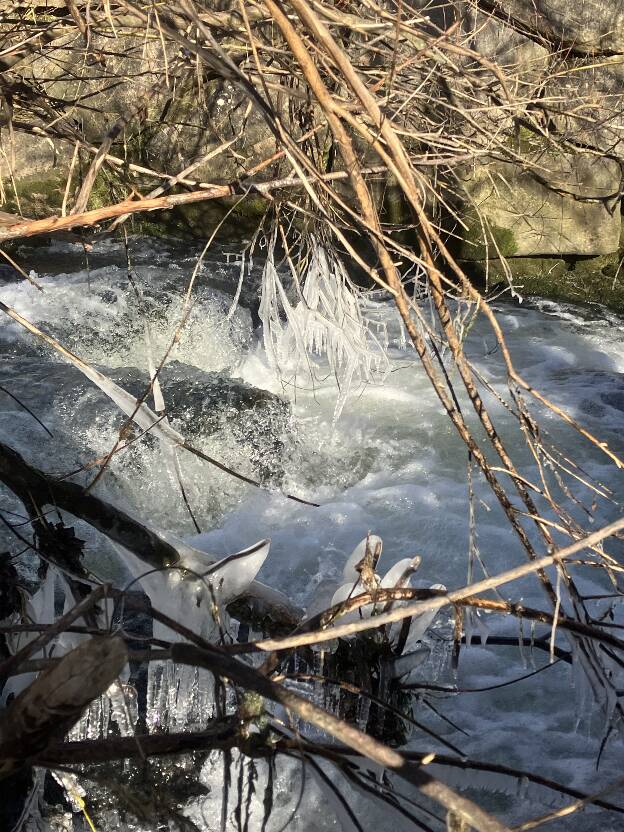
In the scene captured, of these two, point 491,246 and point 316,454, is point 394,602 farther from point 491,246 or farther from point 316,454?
point 491,246

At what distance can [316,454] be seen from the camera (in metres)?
5.31

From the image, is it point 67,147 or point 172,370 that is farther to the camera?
point 67,147

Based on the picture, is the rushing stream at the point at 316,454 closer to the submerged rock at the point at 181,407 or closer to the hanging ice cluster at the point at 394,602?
the submerged rock at the point at 181,407

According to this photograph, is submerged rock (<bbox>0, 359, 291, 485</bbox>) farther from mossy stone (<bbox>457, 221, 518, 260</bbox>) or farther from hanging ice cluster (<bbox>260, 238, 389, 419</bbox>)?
mossy stone (<bbox>457, 221, 518, 260</bbox>)

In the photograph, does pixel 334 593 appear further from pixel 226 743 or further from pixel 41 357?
pixel 41 357

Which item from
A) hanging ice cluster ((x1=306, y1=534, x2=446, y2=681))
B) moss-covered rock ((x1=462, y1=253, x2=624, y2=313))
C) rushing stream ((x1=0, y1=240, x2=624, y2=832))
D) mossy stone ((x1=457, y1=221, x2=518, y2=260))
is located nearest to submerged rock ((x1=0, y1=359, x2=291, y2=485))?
rushing stream ((x1=0, y1=240, x2=624, y2=832))

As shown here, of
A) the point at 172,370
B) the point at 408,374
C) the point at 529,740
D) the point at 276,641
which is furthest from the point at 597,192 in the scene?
the point at 276,641

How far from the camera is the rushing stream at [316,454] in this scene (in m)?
3.31

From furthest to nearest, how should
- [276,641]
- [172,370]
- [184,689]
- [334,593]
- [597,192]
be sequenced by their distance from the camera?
[597,192], [172,370], [184,689], [334,593], [276,641]

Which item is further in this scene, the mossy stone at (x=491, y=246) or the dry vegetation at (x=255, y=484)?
the mossy stone at (x=491, y=246)

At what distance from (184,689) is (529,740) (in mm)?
1721

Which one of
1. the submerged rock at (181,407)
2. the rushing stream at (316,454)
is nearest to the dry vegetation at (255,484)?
the rushing stream at (316,454)

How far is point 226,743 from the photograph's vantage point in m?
1.29

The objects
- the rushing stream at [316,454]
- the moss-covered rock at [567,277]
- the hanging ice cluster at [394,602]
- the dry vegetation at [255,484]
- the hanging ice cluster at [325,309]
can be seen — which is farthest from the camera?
the moss-covered rock at [567,277]
